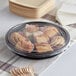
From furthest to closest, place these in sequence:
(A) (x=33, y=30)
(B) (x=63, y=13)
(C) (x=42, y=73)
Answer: (B) (x=63, y=13)
(A) (x=33, y=30)
(C) (x=42, y=73)

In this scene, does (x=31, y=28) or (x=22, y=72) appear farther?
(x=31, y=28)

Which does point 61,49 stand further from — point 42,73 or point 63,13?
point 63,13

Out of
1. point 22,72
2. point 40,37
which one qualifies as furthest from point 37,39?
point 22,72

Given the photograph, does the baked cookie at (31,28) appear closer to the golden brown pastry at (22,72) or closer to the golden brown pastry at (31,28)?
the golden brown pastry at (31,28)

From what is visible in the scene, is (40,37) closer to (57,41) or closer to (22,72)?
(57,41)

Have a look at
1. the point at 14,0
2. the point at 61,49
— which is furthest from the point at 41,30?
the point at 14,0
